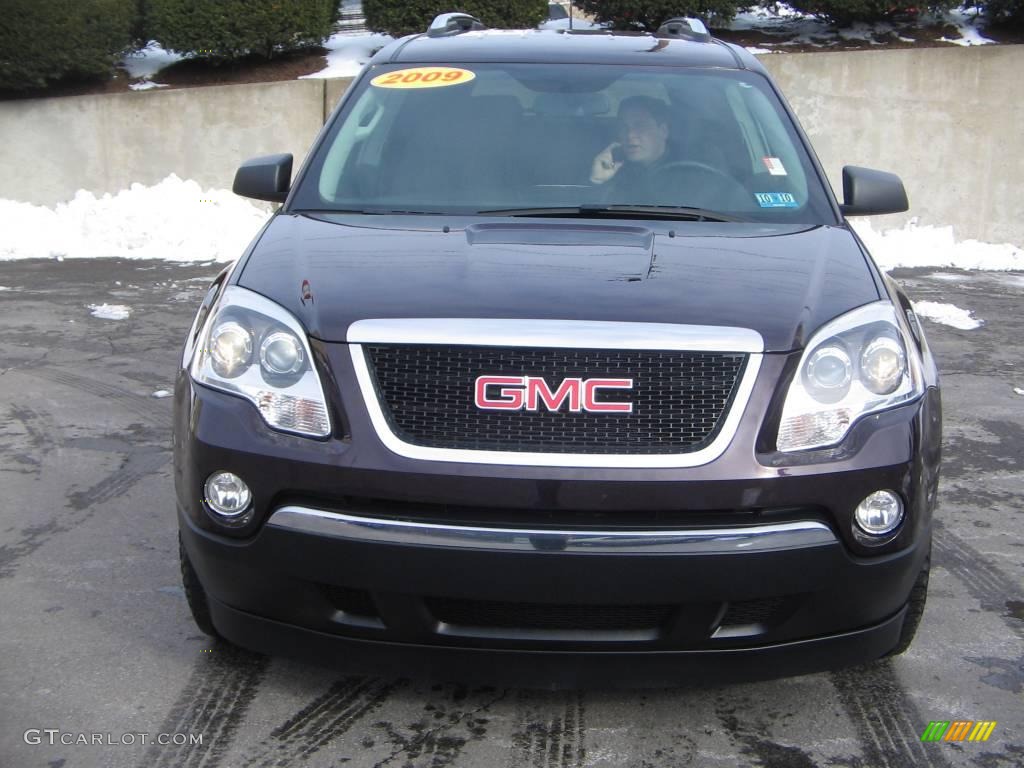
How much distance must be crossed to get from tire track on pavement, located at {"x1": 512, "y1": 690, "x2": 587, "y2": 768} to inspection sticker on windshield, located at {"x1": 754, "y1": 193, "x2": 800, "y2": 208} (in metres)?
1.66

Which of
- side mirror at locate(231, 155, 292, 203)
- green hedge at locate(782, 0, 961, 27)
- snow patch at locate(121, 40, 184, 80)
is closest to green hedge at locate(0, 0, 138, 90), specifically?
snow patch at locate(121, 40, 184, 80)

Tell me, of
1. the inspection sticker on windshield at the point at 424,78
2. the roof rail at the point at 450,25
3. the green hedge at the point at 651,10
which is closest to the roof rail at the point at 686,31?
the roof rail at the point at 450,25

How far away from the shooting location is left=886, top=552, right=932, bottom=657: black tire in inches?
128

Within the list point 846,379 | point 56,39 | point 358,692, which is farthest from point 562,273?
point 56,39

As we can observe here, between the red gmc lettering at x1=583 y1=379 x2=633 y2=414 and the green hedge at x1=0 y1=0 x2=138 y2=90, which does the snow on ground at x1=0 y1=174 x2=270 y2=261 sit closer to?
the green hedge at x1=0 y1=0 x2=138 y2=90

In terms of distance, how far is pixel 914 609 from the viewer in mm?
3307

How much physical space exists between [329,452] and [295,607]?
405 millimetres

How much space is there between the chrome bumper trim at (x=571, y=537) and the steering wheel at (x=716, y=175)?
1527mm

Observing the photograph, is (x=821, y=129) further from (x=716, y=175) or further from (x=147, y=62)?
(x=716, y=175)

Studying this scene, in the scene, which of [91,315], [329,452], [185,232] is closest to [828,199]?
[329,452]

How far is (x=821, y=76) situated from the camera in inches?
504

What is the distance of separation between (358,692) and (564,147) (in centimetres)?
193

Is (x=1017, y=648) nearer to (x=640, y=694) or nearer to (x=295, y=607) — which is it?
(x=640, y=694)

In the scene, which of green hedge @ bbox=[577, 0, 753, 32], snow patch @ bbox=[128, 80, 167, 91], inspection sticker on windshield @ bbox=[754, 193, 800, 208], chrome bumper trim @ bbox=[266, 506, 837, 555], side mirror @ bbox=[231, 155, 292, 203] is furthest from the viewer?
snow patch @ bbox=[128, 80, 167, 91]
